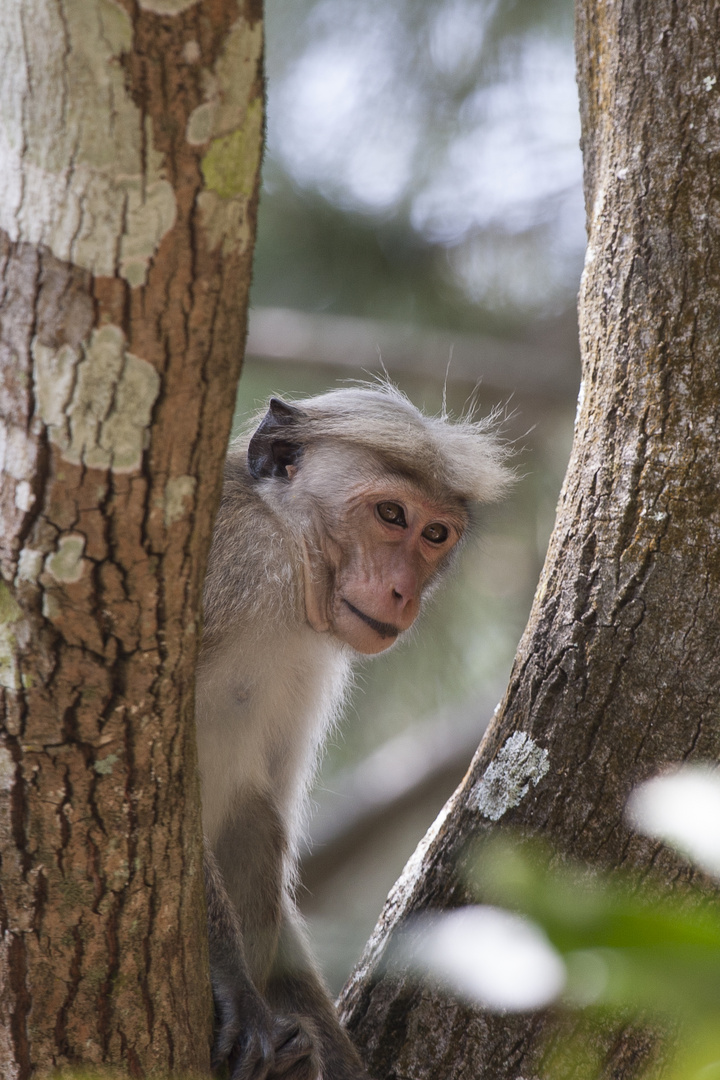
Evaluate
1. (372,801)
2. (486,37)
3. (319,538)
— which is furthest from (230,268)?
(486,37)

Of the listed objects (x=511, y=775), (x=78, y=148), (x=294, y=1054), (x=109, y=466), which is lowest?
(x=294, y=1054)

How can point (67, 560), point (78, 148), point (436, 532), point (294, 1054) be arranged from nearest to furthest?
point (78, 148), point (67, 560), point (294, 1054), point (436, 532)

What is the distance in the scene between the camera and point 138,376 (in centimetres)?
141

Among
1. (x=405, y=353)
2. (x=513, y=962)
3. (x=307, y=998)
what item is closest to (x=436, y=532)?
(x=307, y=998)

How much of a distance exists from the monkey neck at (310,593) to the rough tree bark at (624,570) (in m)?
0.71

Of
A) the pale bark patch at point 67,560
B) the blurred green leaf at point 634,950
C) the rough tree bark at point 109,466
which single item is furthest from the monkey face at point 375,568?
the blurred green leaf at point 634,950

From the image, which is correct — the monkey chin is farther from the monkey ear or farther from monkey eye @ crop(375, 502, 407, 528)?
the monkey ear

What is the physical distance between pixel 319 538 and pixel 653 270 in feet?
4.30

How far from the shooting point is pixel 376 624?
3221mm

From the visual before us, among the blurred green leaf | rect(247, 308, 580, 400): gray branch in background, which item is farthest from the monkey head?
rect(247, 308, 580, 400): gray branch in background

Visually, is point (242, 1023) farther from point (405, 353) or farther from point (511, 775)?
point (405, 353)

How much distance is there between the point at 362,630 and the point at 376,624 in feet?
0.16

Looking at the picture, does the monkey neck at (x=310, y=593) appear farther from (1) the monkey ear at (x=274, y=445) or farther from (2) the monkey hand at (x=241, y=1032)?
(2) the monkey hand at (x=241, y=1032)

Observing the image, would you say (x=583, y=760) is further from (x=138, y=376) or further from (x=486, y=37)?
(x=486, y=37)
